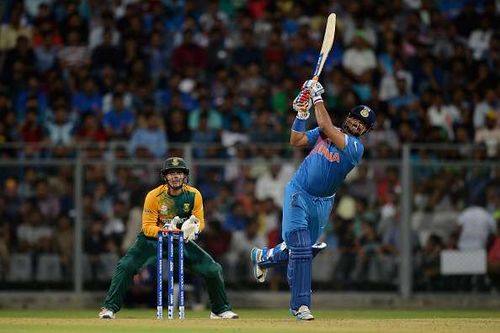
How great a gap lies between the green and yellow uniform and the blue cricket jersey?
137 centimetres

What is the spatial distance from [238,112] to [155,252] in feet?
27.6

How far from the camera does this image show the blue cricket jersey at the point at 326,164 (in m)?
15.9

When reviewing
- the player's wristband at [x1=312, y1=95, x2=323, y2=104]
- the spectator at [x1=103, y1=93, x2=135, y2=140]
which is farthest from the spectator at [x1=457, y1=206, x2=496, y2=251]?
the player's wristband at [x1=312, y1=95, x2=323, y2=104]

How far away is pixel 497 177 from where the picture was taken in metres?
22.9

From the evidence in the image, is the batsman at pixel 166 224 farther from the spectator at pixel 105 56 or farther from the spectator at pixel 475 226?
the spectator at pixel 105 56

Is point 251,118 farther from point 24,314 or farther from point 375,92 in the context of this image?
point 24,314

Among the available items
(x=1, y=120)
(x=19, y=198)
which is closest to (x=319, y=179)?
(x=19, y=198)

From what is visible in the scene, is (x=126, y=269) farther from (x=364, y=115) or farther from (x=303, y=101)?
(x=364, y=115)

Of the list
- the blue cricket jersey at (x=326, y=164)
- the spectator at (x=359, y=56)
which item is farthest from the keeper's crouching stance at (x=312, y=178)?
the spectator at (x=359, y=56)

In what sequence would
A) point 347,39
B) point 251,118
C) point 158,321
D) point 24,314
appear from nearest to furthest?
point 158,321 → point 24,314 → point 251,118 → point 347,39

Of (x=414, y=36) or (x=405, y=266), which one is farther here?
(x=414, y=36)

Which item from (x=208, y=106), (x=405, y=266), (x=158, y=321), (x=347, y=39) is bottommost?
(x=158, y=321)

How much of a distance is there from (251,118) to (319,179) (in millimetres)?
8585

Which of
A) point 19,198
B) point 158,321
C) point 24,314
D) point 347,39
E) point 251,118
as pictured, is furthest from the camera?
point 347,39
